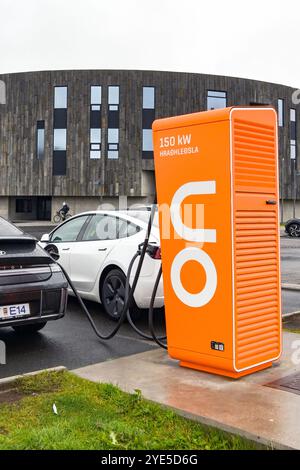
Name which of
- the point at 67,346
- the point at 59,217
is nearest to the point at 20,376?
the point at 67,346

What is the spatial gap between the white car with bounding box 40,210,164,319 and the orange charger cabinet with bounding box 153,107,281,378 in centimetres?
163

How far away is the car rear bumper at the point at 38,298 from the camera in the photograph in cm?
529

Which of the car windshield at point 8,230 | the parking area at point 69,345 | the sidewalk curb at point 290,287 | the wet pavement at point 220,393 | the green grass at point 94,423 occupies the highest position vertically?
the car windshield at point 8,230

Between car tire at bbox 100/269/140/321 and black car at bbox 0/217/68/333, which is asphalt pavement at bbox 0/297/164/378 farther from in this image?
black car at bbox 0/217/68/333

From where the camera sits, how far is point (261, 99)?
45188 mm

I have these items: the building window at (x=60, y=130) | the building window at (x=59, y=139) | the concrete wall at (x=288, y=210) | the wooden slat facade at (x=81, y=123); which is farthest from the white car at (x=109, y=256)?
the concrete wall at (x=288, y=210)

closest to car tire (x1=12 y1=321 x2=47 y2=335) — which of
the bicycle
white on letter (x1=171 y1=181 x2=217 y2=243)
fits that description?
white on letter (x1=171 y1=181 x2=217 y2=243)

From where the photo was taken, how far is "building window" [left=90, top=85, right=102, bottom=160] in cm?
4219

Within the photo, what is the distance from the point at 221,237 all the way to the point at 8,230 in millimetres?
2589

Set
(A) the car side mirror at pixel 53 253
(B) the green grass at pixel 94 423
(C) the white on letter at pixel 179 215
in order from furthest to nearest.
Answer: (A) the car side mirror at pixel 53 253, (C) the white on letter at pixel 179 215, (B) the green grass at pixel 94 423

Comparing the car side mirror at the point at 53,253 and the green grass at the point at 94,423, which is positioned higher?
the car side mirror at the point at 53,253

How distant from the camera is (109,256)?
23.5ft

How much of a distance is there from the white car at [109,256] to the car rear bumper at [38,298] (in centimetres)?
121

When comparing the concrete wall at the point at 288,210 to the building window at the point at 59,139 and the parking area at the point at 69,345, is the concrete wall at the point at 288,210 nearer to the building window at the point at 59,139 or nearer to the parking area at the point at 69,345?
the building window at the point at 59,139
